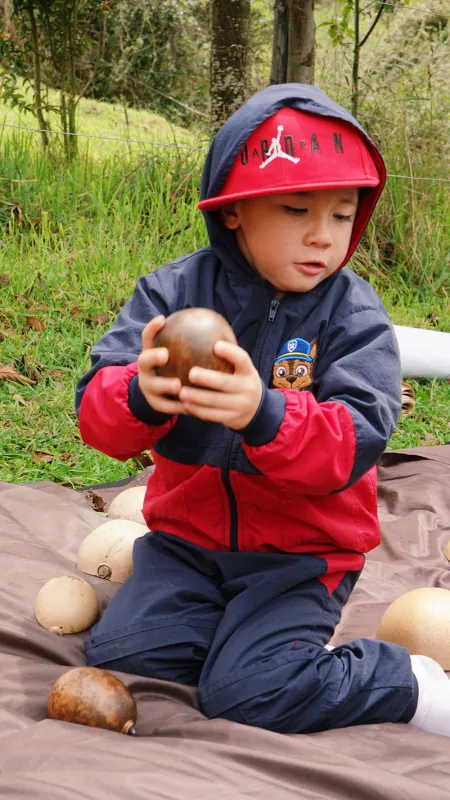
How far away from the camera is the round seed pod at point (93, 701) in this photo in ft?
7.47

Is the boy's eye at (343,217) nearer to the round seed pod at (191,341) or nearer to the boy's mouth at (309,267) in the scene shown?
the boy's mouth at (309,267)

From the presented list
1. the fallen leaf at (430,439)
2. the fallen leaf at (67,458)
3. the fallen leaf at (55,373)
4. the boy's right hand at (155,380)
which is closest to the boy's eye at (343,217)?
the boy's right hand at (155,380)

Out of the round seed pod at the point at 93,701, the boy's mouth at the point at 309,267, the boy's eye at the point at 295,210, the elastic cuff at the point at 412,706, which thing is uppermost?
the boy's eye at the point at 295,210

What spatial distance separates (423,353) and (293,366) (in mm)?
2831

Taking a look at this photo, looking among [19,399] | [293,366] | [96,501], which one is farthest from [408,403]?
[293,366]

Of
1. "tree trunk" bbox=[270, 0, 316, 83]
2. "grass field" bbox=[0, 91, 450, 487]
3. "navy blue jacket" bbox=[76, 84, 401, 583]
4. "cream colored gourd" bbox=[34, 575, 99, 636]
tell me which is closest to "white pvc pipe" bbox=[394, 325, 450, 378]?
"grass field" bbox=[0, 91, 450, 487]

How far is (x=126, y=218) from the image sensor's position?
6164 millimetres

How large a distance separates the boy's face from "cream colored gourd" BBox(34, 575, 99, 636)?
1.11 metres

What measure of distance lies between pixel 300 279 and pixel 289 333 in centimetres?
18

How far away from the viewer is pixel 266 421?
220cm

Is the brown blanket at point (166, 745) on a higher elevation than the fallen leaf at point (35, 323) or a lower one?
lower

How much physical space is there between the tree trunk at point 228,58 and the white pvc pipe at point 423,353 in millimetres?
2308

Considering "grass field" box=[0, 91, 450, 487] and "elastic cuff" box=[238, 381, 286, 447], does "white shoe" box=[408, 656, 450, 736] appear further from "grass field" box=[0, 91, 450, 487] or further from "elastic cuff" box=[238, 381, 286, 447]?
"grass field" box=[0, 91, 450, 487]

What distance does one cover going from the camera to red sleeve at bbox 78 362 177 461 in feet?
8.04
